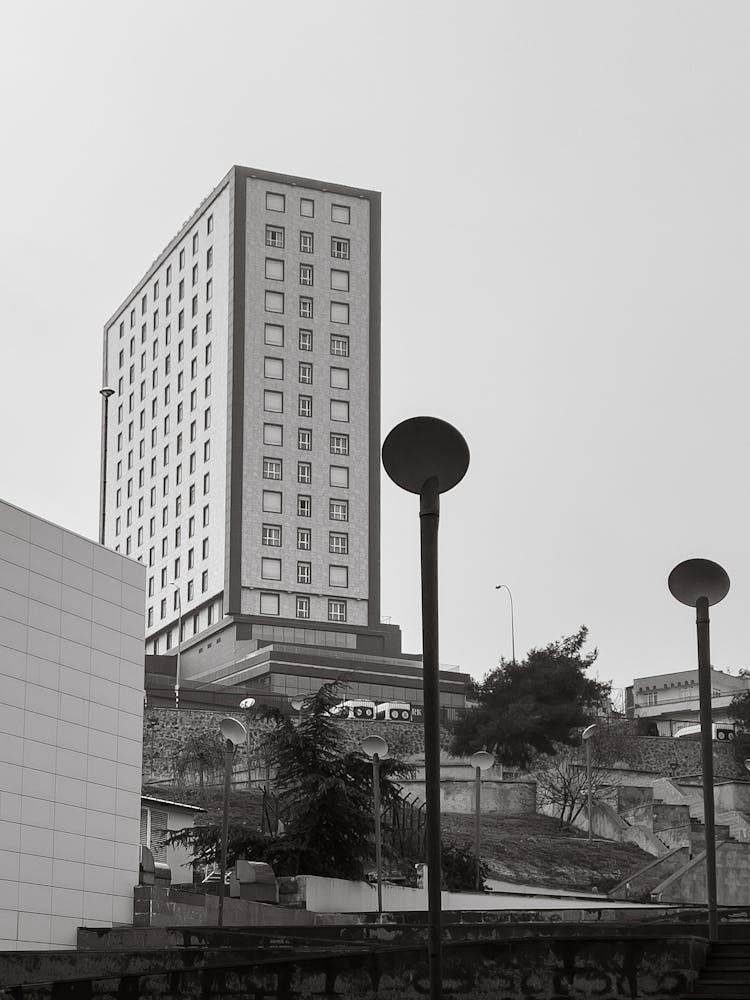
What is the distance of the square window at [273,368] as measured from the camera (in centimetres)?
8931

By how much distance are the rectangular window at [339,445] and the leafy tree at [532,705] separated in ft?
85.7

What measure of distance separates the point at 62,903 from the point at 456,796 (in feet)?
103

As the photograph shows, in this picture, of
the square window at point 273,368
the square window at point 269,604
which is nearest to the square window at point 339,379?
the square window at point 273,368

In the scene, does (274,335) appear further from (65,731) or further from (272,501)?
(65,731)

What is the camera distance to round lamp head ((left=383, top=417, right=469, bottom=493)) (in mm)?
8039

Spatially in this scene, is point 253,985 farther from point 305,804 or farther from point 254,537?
point 254,537

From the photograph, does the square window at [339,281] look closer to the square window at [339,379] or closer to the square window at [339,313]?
the square window at [339,313]

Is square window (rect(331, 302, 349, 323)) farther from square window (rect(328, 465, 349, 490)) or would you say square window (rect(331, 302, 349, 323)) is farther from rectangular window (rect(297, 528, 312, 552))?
rectangular window (rect(297, 528, 312, 552))

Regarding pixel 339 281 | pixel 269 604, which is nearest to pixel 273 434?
pixel 269 604

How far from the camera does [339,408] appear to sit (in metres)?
90.8

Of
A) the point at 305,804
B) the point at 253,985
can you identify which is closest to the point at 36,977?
the point at 253,985

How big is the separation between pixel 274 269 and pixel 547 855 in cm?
5200

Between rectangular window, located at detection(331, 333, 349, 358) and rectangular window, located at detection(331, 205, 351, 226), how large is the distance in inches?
293

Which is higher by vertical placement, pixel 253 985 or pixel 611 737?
pixel 611 737
